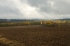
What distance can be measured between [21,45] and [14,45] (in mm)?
1070

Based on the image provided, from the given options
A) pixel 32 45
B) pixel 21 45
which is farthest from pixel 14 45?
pixel 32 45

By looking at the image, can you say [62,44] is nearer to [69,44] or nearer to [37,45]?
[69,44]

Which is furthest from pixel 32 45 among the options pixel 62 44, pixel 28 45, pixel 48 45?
pixel 62 44

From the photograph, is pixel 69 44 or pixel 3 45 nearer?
pixel 69 44

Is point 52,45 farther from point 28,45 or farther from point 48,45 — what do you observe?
point 28,45

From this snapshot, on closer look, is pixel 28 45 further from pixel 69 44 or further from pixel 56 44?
pixel 69 44

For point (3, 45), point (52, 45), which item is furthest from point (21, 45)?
point (52, 45)

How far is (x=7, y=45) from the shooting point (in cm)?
2691

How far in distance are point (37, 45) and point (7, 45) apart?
4780mm

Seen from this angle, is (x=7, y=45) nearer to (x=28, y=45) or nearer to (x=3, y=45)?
(x=3, y=45)

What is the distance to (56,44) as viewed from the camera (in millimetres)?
26000

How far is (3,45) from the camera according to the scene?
1069 inches

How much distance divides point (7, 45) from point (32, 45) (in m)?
3.99

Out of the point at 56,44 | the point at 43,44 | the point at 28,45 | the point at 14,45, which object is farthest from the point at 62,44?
the point at 14,45
